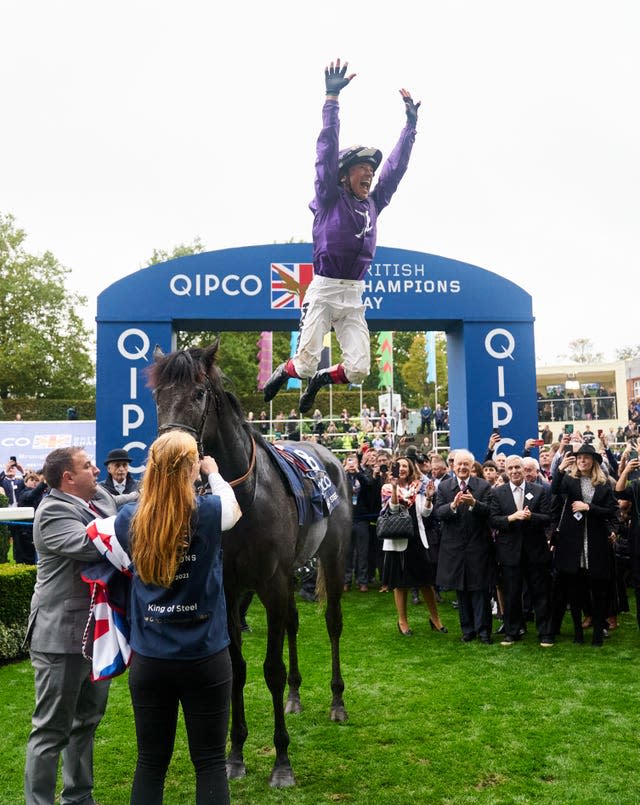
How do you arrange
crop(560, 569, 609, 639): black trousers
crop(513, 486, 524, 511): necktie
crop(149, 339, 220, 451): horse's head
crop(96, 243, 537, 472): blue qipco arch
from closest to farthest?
crop(149, 339, 220, 451): horse's head, crop(560, 569, 609, 639): black trousers, crop(513, 486, 524, 511): necktie, crop(96, 243, 537, 472): blue qipco arch

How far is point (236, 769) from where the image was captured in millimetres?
3928

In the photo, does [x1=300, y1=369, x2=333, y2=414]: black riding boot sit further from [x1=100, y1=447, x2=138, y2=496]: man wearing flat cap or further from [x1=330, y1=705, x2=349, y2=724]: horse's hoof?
[x1=100, y1=447, x2=138, y2=496]: man wearing flat cap

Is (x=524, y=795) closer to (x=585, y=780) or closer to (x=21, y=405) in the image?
(x=585, y=780)

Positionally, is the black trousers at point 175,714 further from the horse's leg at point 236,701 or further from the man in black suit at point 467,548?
the man in black suit at point 467,548

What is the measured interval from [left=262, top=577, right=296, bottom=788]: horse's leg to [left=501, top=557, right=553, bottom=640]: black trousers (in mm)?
3376

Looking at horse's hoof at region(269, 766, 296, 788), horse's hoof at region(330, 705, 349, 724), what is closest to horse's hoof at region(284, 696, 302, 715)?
horse's hoof at region(330, 705, 349, 724)

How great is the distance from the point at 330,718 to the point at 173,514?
122 inches

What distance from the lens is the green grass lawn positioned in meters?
3.65

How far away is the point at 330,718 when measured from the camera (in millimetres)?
4762

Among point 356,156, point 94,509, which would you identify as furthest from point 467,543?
point 94,509

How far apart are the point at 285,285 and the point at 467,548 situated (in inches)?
198

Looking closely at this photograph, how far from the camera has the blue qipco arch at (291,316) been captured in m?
9.94

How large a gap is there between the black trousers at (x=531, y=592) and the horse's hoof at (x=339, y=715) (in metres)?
2.55

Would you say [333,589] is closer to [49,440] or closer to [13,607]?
[13,607]
